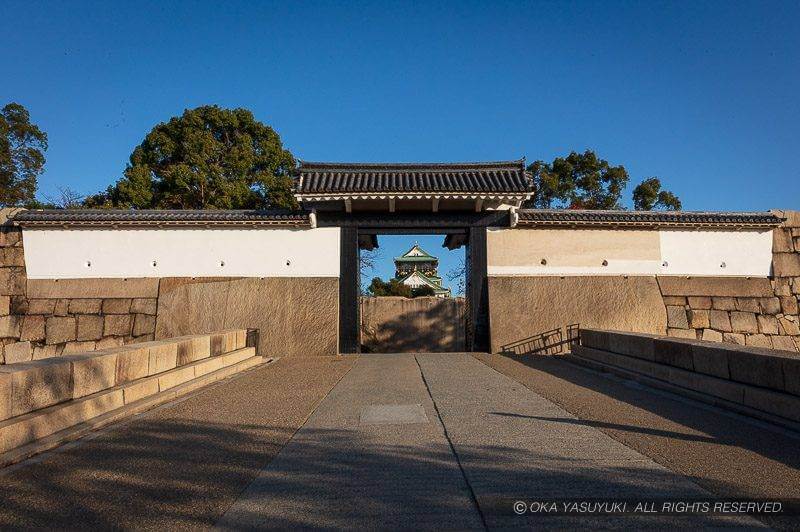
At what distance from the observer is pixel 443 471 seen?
3.36 metres

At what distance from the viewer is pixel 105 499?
115 inches

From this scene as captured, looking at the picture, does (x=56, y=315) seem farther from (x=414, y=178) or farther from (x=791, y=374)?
(x=791, y=374)

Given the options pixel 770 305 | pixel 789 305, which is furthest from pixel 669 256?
pixel 789 305

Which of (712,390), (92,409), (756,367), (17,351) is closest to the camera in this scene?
(92,409)

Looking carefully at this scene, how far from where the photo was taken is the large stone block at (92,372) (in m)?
4.85

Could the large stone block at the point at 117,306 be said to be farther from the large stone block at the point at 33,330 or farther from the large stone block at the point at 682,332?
the large stone block at the point at 682,332

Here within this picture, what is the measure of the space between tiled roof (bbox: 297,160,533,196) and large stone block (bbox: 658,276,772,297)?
423 cm

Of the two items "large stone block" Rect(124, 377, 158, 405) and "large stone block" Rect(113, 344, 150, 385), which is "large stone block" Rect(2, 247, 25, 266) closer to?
"large stone block" Rect(113, 344, 150, 385)

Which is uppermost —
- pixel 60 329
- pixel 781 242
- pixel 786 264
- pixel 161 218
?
pixel 161 218

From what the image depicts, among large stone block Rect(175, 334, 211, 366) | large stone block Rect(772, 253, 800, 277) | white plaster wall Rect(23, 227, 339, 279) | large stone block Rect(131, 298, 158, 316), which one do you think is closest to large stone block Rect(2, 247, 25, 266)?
white plaster wall Rect(23, 227, 339, 279)

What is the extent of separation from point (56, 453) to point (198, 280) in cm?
Result: 824

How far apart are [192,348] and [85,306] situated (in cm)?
548

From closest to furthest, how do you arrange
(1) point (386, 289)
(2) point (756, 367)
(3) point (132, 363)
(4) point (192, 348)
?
(2) point (756, 367), (3) point (132, 363), (4) point (192, 348), (1) point (386, 289)

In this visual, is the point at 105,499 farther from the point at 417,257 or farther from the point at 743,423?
the point at 417,257
